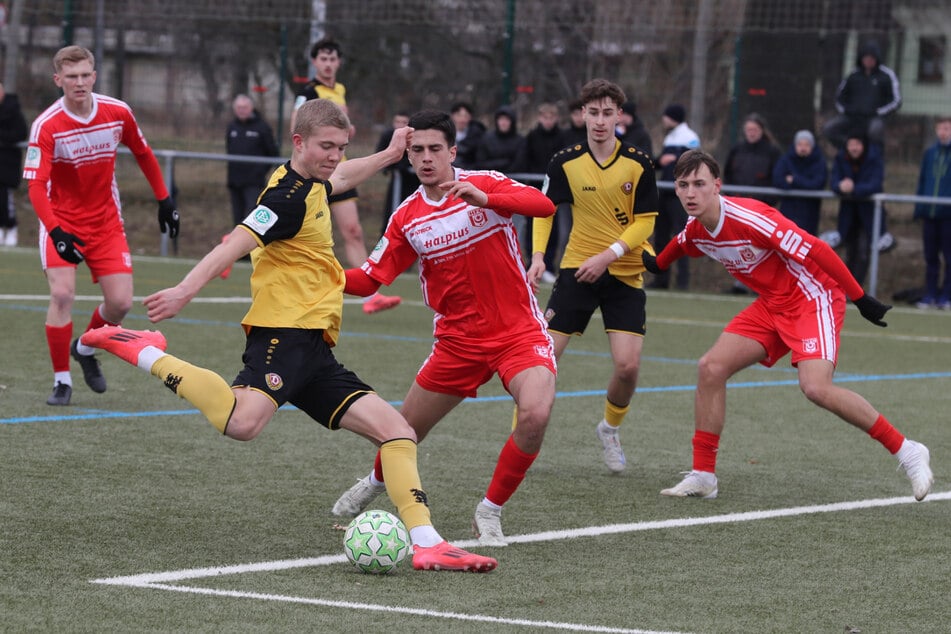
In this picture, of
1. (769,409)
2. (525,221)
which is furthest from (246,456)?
(525,221)

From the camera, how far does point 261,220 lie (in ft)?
18.6

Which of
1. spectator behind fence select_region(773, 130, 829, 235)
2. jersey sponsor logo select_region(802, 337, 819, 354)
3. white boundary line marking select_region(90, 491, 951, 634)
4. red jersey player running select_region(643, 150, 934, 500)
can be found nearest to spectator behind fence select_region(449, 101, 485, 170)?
spectator behind fence select_region(773, 130, 829, 235)

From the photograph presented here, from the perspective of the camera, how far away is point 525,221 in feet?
60.7

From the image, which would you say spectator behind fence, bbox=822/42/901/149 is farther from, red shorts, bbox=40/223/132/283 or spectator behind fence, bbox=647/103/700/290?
red shorts, bbox=40/223/132/283

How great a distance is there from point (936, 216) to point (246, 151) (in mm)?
8424

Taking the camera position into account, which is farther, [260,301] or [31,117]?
[31,117]

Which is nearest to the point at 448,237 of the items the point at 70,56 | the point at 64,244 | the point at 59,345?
the point at 64,244

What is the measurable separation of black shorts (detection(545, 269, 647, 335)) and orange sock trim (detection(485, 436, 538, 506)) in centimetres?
203

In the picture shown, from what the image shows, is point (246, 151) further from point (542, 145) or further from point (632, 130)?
point (632, 130)

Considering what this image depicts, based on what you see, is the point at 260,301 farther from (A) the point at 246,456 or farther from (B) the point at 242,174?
(B) the point at 242,174

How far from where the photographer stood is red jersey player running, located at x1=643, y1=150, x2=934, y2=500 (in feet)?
23.4

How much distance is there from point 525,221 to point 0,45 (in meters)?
11.5

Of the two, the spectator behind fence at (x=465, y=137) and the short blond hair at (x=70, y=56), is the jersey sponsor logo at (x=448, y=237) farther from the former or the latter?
the spectator behind fence at (x=465, y=137)

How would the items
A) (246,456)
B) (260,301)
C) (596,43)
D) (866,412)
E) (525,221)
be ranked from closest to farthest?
1. (260,301)
2. (866,412)
3. (246,456)
4. (525,221)
5. (596,43)
